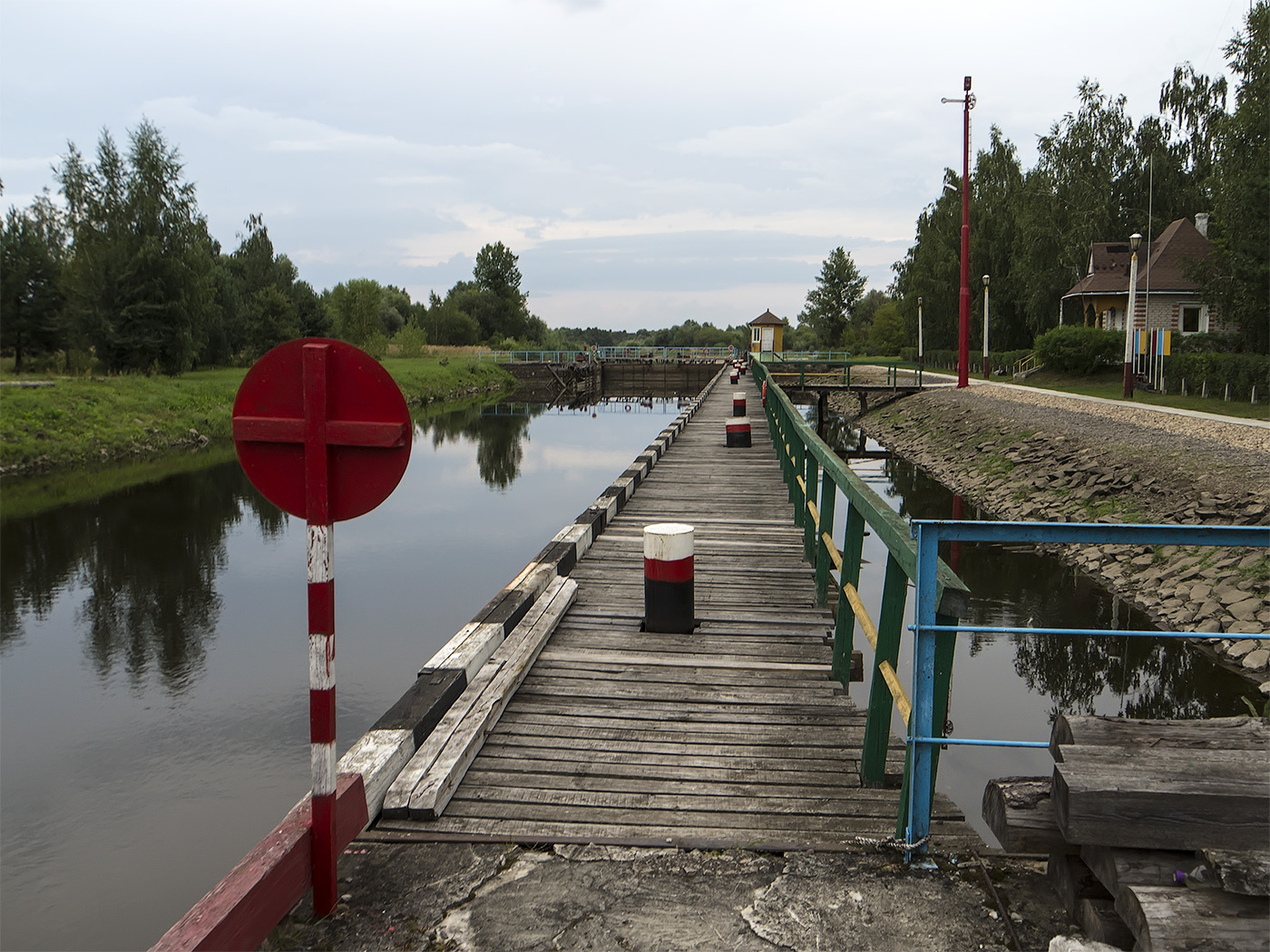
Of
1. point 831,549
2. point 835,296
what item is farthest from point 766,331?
point 831,549

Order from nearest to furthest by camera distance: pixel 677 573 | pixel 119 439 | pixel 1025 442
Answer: pixel 677 573, pixel 1025 442, pixel 119 439

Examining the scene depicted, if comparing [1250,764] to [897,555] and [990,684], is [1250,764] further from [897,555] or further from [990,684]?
[990,684]

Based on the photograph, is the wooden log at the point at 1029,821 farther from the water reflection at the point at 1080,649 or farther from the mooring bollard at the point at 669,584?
the water reflection at the point at 1080,649

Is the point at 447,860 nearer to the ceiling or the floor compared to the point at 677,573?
nearer to the floor

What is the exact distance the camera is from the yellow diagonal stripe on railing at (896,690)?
9.86 feet

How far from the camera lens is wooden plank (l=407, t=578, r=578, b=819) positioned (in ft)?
11.0

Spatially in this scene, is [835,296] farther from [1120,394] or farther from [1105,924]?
[1105,924]

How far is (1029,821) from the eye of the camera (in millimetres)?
2486

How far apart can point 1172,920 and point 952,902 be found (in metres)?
0.76

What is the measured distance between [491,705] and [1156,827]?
2.67 m

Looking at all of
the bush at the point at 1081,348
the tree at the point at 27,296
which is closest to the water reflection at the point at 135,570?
the tree at the point at 27,296

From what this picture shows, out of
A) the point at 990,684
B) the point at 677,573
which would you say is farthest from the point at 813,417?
the point at 677,573

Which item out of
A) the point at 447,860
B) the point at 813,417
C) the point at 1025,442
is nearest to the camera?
the point at 447,860

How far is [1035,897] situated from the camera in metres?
2.69
